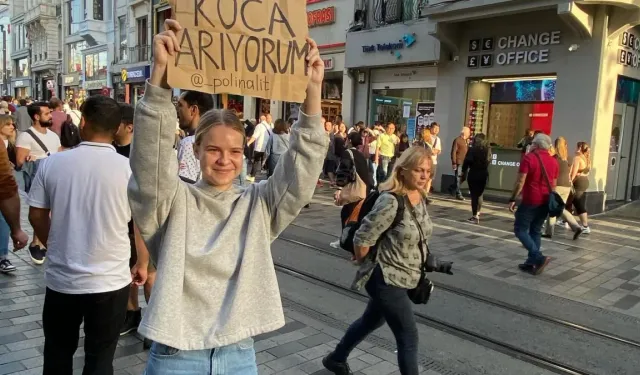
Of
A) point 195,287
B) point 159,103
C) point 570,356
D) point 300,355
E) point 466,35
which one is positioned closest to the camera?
point 159,103

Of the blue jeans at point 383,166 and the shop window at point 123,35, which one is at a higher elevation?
the shop window at point 123,35

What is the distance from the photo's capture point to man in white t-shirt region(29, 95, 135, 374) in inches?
103

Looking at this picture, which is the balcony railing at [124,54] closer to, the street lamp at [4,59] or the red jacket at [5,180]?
the street lamp at [4,59]

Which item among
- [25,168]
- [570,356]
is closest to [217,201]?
[570,356]

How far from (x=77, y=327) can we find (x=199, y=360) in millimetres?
1204

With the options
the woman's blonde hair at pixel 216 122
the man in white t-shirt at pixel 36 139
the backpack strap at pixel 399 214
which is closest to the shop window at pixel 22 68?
the man in white t-shirt at pixel 36 139

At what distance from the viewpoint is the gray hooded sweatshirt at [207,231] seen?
Result: 1.67 meters

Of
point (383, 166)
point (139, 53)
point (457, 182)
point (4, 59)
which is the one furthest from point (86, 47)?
point (457, 182)

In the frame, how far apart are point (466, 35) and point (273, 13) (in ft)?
42.9

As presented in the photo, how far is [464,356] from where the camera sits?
425 centimetres

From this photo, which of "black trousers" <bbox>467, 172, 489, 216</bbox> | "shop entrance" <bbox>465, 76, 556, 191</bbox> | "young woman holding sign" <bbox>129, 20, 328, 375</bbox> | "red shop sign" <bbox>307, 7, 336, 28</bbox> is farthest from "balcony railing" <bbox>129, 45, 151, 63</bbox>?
"young woman holding sign" <bbox>129, 20, 328, 375</bbox>

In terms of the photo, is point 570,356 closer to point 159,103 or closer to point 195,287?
point 195,287

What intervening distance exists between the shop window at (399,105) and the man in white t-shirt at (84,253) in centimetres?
1364

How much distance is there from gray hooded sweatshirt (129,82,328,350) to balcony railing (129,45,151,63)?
31.9m
